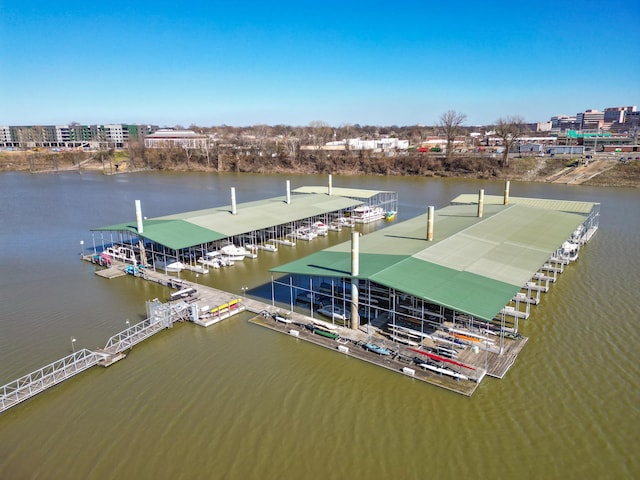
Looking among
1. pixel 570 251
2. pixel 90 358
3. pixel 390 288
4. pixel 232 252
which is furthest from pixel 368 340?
pixel 570 251

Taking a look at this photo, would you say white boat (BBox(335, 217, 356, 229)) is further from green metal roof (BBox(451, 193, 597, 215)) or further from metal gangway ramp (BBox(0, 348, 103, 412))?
metal gangway ramp (BBox(0, 348, 103, 412))

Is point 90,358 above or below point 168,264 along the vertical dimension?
below

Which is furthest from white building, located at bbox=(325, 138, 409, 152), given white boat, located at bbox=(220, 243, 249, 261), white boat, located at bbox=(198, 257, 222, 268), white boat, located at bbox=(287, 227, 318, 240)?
white boat, located at bbox=(198, 257, 222, 268)

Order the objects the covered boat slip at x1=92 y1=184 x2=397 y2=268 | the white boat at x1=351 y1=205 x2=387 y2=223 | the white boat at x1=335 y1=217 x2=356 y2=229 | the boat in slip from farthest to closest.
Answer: the white boat at x1=351 y1=205 x2=387 y2=223
the white boat at x1=335 y1=217 x2=356 y2=229
the covered boat slip at x1=92 y1=184 x2=397 y2=268
the boat in slip

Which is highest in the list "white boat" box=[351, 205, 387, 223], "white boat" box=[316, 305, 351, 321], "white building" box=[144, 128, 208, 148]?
"white building" box=[144, 128, 208, 148]

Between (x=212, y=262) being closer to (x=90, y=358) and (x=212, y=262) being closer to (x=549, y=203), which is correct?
(x=90, y=358)

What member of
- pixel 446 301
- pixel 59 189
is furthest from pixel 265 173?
pixel 446 301

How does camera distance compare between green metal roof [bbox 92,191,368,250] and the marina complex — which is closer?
the marina complex
